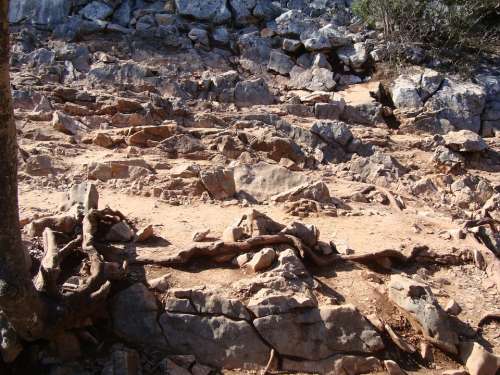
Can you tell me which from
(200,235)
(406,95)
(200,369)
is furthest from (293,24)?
(200,369)

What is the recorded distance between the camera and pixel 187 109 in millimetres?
9469

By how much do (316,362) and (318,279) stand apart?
2.90 ft

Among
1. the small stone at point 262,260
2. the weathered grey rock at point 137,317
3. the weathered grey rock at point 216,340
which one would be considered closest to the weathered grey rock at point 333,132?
the small stone at point 262,260

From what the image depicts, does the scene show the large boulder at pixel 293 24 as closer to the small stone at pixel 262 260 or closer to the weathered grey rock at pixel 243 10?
the weathered grey rock at pixel 243 10

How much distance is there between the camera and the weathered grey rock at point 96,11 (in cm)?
1264

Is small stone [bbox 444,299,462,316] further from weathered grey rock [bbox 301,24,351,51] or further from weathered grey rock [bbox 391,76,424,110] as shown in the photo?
weathered grey rock [bbox 301,24,351,51]

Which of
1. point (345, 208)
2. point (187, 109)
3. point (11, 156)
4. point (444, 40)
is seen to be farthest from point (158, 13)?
point (11, 156)

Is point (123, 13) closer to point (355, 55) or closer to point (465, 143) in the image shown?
point (355, 55)

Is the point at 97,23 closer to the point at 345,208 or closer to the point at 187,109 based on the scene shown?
the point at 187,109

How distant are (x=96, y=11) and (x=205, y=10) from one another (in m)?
2.63

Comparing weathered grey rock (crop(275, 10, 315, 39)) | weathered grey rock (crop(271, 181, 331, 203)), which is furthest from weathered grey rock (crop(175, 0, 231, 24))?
weathered grey rock (crop(271, 181, 331, 203))

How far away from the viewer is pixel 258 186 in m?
6.89

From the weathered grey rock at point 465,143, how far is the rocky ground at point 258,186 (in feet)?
0.11

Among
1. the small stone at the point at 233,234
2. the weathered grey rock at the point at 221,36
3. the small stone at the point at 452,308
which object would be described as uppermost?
the weathered grey rock at the point at 221,36
